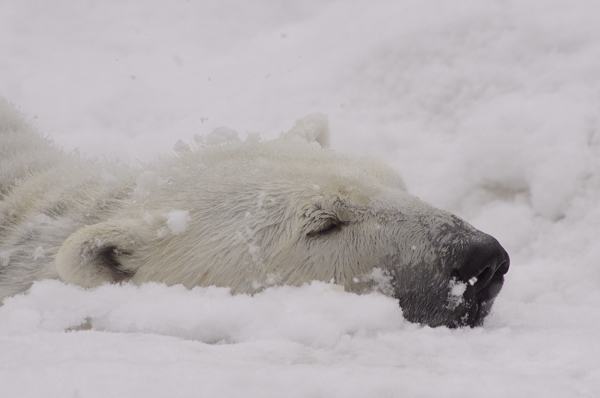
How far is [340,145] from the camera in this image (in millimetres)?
5766

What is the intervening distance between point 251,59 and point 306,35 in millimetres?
876

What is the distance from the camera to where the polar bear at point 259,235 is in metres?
2.65

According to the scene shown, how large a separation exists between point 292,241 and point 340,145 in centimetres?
307

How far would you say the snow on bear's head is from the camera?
263 cm

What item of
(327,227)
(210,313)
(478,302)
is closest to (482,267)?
(478,302)

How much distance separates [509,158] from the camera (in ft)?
16.3

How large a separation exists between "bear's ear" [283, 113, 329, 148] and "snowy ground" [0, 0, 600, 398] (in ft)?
4.59

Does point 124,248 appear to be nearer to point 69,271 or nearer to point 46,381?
point 69,271

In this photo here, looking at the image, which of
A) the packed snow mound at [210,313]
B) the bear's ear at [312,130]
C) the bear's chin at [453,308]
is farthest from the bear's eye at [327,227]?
the bear's ear at [312,130]

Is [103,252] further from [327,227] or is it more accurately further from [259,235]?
[327,227]

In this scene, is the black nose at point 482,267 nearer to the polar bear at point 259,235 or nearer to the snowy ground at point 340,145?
the polar bear at point 259,235

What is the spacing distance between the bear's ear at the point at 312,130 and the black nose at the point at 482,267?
159 centimetres

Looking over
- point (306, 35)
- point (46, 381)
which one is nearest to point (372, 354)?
point (46, 381)

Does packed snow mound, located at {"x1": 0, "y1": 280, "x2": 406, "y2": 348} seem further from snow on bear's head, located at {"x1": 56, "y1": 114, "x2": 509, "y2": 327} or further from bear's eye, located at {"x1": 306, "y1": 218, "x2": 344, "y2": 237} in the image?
bear's eye, located at {"x1": 306, "y1": 218, "x2": 344, "y2": 237}
